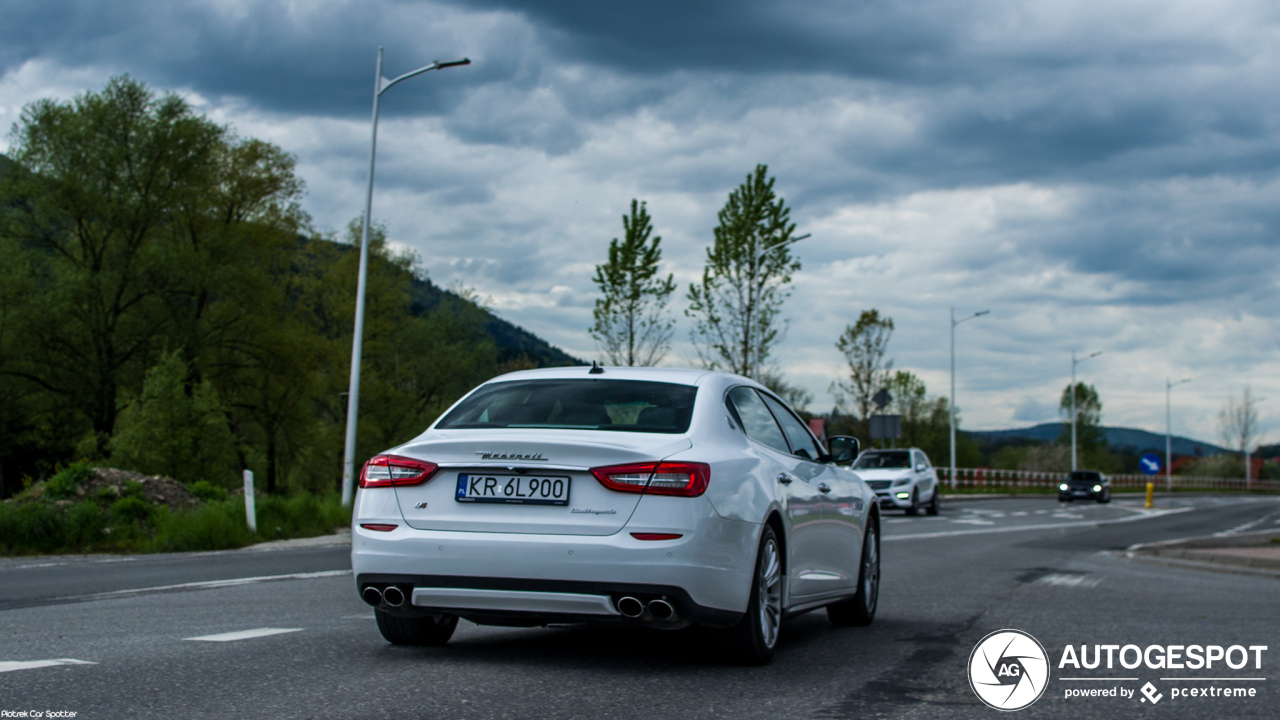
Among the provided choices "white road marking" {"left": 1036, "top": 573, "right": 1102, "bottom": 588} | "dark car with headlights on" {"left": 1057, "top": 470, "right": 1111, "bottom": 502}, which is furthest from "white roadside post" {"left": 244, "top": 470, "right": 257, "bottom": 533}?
"dark car with headlights on" {"left": 1057, "top": 470, "right": 1111, "bottom": 502}

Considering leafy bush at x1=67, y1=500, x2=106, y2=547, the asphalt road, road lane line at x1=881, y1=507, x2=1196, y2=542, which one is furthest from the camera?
road lane line at x1=881, y1=507, x2=1196, y2=542

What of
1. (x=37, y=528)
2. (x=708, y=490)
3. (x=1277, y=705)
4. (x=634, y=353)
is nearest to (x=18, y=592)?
(x=37, y=528)

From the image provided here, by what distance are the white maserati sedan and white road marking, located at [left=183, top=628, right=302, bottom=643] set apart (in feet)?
3.19

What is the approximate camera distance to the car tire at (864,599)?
796cm

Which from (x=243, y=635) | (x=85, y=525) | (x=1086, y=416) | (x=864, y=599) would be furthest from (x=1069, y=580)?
(x=1086, y=416)

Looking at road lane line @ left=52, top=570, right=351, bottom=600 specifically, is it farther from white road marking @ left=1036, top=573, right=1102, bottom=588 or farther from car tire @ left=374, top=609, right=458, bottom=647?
white road marking @ left=1036, top=573, right=1102, bottom=588

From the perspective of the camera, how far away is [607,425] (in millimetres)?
5895

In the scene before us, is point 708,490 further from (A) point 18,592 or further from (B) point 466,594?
(A) point 18,592

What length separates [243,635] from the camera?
22.2 ft

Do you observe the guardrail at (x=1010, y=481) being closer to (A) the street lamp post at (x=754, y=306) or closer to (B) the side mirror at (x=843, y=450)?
(A) the street lamp post at (x=754, y=306)

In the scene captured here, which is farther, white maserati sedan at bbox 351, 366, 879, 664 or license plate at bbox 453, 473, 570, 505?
license plate at bbox 453, 473, 570, 505

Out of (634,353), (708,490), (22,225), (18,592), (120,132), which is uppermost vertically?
(120,132)

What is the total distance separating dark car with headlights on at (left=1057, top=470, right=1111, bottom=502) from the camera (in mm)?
48250

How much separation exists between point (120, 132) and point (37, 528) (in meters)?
30.3
